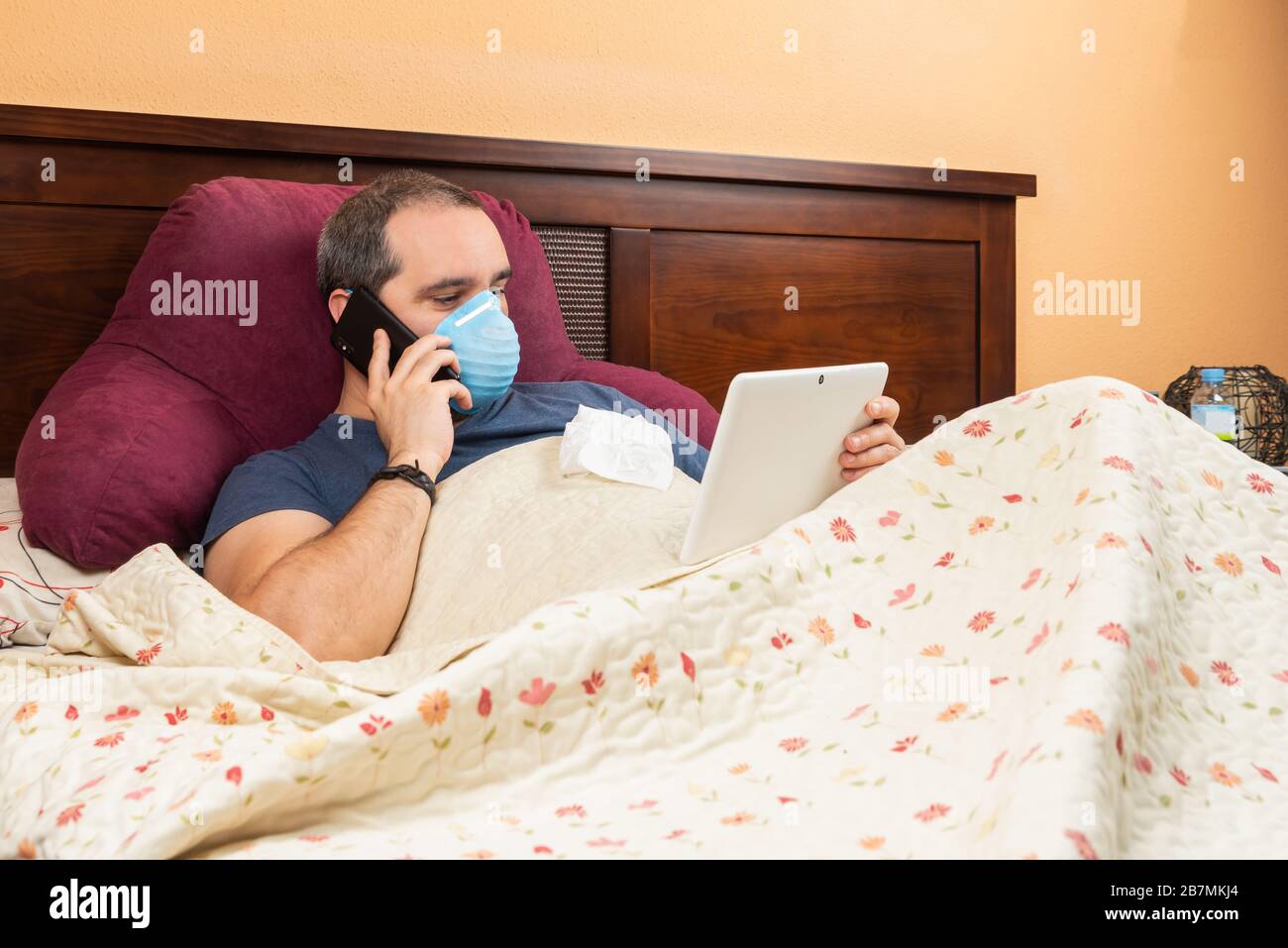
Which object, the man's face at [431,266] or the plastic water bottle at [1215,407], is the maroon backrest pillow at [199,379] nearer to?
the man's face at [431,266]

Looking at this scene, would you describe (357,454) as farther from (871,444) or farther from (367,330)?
(871,444)

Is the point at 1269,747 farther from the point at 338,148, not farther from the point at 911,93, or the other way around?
the point at 911,93

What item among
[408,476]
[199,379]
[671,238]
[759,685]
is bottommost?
[759,685]

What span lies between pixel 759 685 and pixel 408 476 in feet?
1.79

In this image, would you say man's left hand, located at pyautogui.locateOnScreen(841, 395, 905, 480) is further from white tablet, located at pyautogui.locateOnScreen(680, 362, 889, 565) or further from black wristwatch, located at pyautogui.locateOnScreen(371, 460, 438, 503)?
black wristwatch, located at pyautogui.locateOnScreen(371, 460, 438, 503)

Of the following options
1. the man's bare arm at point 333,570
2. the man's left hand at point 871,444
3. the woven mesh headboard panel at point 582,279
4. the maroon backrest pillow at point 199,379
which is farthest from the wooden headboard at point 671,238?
the man's left hand at point 871,444

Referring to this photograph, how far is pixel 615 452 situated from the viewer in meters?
1.16

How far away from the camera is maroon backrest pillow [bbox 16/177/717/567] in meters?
1.16

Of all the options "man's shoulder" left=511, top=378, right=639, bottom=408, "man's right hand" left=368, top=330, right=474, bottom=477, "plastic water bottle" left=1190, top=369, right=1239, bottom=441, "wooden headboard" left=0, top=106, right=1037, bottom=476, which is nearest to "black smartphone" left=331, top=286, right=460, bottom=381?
"man's right hand" left=368, top=330, right=474, bottom=477

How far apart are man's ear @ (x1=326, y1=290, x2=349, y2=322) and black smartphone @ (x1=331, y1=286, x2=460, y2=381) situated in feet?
0.08

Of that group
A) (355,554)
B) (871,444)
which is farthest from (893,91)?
(355,554)

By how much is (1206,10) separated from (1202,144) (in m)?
0.31

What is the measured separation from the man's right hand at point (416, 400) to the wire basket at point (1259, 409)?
4.98ft

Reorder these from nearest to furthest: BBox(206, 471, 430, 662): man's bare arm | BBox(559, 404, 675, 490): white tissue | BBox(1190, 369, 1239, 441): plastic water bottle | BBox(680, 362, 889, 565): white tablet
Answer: BBox(680, 362, 889, 565): white tablet < BBox(206, 471, 430, 662): man's bare arm < BBox(559, 404, 675, 490): white tissue < BBox(1190, 369, 1239, 441): plastic water bottle
